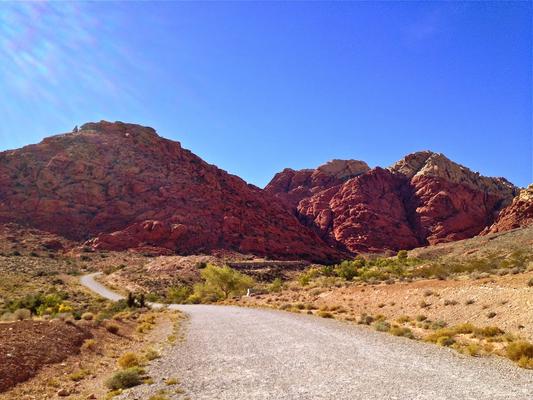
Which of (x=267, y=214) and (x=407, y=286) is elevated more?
(x=267, y=214)

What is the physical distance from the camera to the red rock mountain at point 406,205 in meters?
121

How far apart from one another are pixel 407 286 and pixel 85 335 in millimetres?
17860

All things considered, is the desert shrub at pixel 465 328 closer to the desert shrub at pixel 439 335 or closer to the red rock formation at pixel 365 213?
the desert shrub at pixel 439 335

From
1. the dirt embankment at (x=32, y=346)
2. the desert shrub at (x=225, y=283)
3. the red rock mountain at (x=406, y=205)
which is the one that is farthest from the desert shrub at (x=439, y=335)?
the red rock mountain at (x=406, y=205)

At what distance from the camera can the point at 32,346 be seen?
41.6 feet

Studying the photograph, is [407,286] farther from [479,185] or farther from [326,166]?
[326,166]

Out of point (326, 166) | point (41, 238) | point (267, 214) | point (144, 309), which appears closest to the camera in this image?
point (144, 309)

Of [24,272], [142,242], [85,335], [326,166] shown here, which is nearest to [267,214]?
[142,242]

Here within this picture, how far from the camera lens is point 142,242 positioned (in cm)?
8938

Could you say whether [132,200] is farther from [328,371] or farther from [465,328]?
[328,371]

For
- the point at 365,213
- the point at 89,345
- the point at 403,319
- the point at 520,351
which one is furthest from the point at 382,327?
the point at 365,213

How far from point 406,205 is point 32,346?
132377 millimetres

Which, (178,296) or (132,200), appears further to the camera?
(132,200)

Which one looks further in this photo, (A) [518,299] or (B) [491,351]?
(A) [518,299]
